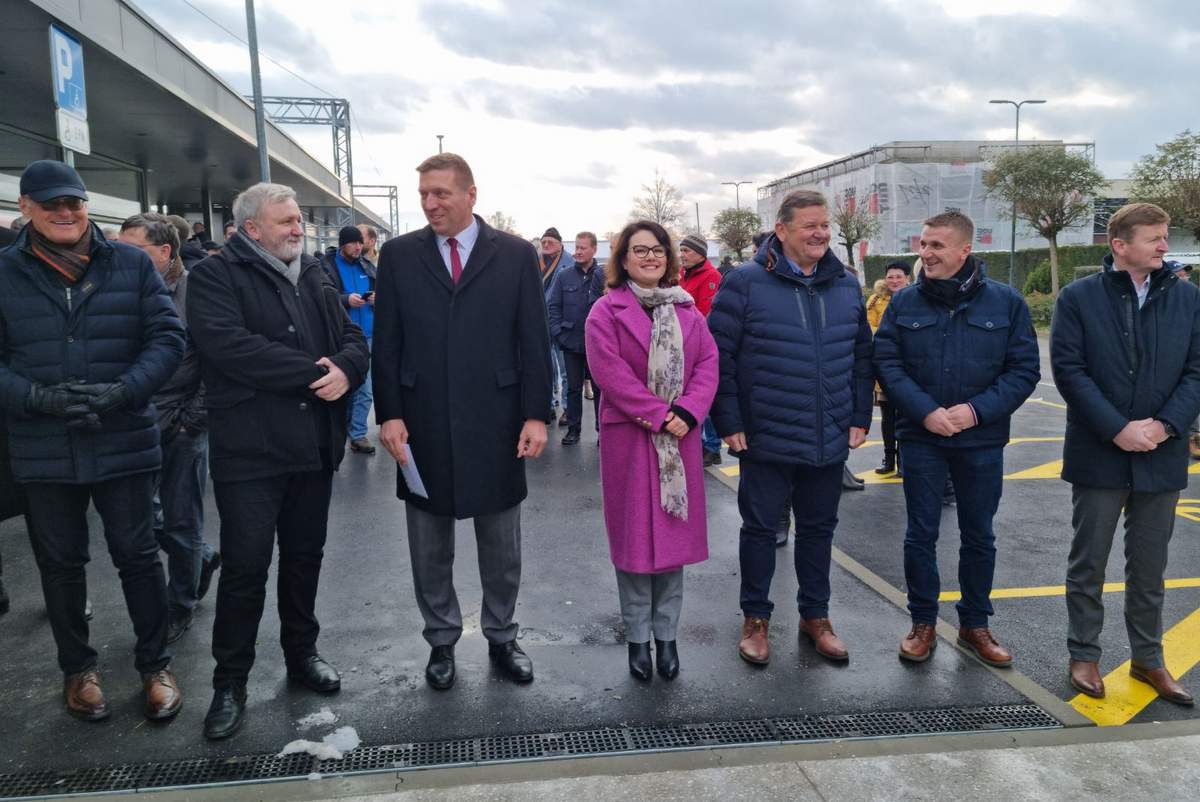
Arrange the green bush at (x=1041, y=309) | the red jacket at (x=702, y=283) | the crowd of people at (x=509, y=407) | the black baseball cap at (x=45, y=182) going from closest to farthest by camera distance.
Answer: the black baseball cap at (x=45, y=182), the crowd of people at (x=509, y=407), the red jacket at (x=702, y=283), the green bush at (x=1041, y=309)

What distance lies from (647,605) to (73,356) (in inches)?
100

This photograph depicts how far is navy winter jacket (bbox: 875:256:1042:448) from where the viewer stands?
12.9ft

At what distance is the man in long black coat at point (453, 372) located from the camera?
3.65 meters

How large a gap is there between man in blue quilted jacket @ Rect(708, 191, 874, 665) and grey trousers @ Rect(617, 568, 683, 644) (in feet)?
1.38

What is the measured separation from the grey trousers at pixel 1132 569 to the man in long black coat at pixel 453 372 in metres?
2.44

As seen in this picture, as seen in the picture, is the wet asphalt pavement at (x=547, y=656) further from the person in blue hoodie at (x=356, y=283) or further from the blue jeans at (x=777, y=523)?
the person in blue hoodie at (x=356, y=283)

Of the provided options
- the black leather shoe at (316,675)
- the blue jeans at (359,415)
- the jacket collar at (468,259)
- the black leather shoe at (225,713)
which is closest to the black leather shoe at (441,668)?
the black leather shoe at (316,675)

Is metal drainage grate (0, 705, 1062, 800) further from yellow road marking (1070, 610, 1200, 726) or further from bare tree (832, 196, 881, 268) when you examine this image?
bare tree (832, 196, 881, 268)

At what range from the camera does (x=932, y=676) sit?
385 centimetres

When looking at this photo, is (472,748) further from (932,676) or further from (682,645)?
(932,676)

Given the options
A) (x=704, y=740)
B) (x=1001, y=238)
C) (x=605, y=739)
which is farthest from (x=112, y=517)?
(x=1001, y=238)

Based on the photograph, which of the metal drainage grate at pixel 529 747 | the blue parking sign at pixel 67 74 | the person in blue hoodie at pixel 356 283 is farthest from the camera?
the person in blue hoodie at pixel 356 283

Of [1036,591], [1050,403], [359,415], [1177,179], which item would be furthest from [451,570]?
[1177,179]

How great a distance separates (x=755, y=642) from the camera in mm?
3984
